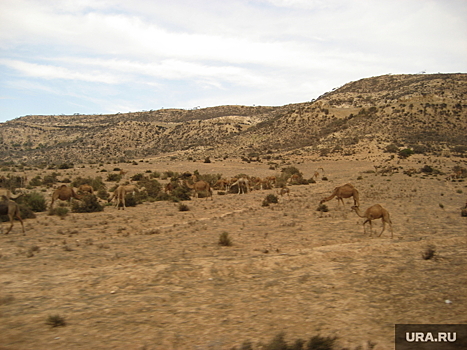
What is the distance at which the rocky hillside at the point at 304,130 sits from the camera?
6762 cm

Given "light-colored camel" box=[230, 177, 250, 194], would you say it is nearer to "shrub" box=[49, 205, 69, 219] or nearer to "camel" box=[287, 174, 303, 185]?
"camel" box=[287, 174, 303, 185]

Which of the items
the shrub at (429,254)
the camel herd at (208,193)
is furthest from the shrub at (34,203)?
the shrub at (429,254)

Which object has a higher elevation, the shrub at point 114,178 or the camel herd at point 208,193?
the shrub at point 114,178

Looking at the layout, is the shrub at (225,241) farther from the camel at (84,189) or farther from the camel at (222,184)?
the camel at (222,184)

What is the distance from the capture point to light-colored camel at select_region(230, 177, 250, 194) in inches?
1153

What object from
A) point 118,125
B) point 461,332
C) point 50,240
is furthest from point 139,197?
point 118,125

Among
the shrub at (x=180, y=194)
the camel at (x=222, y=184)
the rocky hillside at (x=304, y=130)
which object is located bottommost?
the shrub at (x=180, y=194)

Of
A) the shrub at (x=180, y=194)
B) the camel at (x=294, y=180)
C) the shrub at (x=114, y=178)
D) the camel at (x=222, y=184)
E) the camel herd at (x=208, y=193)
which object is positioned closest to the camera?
the camel herd at (x=208, y=193)

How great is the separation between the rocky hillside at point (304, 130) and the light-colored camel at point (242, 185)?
1303 inches

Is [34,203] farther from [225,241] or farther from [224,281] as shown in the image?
[224,281]

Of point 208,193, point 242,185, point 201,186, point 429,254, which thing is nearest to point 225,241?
point 429,254

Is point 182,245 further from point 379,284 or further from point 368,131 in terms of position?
point 368,131

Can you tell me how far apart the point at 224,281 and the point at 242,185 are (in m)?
21.3

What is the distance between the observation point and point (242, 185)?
30.1m
